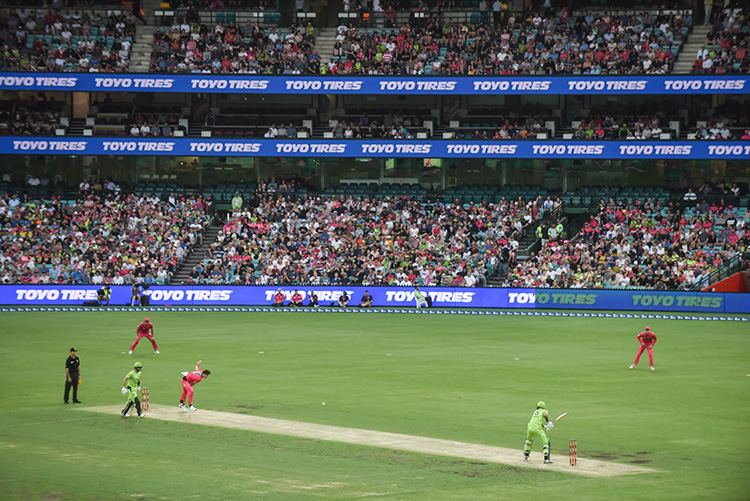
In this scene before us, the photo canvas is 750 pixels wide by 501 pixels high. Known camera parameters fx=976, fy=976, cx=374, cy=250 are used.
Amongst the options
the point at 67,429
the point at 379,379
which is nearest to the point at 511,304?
the point at 379,379

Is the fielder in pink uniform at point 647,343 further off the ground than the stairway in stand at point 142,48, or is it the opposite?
the stairway in stand at point 142,48

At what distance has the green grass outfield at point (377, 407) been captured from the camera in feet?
53.7

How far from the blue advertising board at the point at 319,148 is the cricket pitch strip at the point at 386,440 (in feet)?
123

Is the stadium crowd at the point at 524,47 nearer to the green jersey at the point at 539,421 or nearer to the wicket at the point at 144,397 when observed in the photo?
the wicket at the point at 144,397

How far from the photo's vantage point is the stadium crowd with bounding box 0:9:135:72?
59.3 meters

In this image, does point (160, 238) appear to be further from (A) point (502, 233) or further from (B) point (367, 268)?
(A) point (502, 233)

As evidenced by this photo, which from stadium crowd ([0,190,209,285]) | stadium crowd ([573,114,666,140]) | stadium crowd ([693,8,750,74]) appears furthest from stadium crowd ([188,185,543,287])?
stadium crowd ([693,8,750,74])

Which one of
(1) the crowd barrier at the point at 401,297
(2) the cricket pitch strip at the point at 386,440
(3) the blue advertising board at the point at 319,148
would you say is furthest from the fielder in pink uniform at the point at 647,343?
(3) the blue advertising board at the point at 319,148

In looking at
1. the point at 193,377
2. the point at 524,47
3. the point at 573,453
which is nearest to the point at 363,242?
the point at 524,47

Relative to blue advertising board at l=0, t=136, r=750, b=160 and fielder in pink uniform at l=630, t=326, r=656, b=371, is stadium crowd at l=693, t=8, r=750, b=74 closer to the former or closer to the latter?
blue advertising board at l=0, t=136, r=750, b=160

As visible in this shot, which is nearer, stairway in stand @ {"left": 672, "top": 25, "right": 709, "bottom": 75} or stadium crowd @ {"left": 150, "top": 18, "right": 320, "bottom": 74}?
stairway in stand @ {"left": 672, "top": 25, "right": 709, "bottom": 75}

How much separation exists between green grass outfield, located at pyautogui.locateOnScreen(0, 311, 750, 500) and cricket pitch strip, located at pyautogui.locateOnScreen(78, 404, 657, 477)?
0.40 meters

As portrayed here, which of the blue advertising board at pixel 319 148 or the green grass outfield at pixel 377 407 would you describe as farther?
the blue advertising board at pixel 319 148

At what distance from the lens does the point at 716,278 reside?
48719 mm
